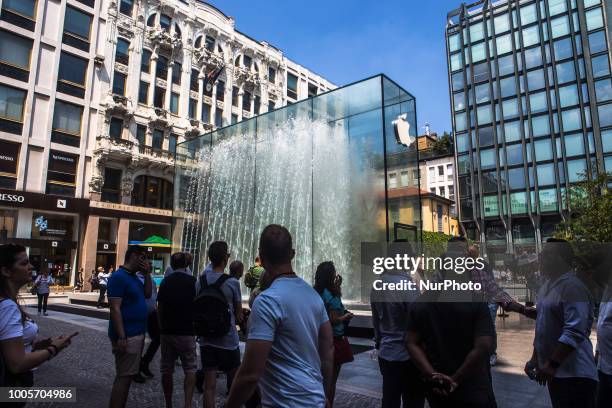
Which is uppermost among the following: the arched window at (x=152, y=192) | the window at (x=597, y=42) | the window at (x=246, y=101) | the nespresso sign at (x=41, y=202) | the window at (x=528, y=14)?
the window at (x=528, y=14)

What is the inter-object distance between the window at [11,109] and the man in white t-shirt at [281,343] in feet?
92.3

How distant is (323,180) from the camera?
45.0 feet

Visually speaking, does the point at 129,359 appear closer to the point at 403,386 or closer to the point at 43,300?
the point at 403,386

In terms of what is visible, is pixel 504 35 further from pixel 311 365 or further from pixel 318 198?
pixel 311 365

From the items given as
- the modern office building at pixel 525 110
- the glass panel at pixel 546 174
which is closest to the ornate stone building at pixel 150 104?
the modern office building at pixel 525 110

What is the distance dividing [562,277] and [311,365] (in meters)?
2.12

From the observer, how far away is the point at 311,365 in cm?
212

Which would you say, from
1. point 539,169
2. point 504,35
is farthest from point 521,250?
point 504,35

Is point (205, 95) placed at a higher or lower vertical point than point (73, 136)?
higher

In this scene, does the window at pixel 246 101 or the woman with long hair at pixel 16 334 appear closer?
the woman with long hair at pixel 16 334

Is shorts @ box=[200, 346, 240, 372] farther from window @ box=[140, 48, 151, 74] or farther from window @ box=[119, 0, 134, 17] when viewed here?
window @ box=[119, 0, 134, 17]

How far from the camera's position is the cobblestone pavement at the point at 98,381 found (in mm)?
4801

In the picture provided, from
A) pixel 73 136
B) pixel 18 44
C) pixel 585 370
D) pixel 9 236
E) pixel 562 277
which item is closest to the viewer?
pixel 585 370

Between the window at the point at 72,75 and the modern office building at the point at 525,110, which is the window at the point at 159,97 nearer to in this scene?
the window at the point at 72,75
